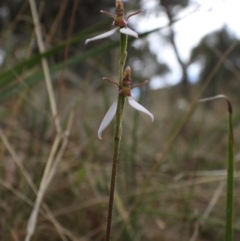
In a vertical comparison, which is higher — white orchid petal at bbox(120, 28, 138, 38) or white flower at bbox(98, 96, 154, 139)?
white orchid petal at bbox(120, 28, 138, 38)

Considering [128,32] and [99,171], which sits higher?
[128,32]

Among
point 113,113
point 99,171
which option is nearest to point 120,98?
point 113,113

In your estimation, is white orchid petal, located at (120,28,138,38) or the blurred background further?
the blurred background

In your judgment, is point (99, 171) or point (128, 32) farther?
point (99, 171)

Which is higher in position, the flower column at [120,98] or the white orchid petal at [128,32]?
the white orchid petal at [128,32]

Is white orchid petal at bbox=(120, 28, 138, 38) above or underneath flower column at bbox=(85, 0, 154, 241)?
above

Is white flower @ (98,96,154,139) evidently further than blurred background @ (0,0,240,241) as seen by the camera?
No

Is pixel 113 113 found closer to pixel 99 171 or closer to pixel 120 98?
pixel 120 98

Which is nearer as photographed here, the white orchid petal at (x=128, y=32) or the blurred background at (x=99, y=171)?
the white orchid petal at (x=128, y=32)

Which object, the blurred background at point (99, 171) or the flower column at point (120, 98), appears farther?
the blurred background at point (99, 171)

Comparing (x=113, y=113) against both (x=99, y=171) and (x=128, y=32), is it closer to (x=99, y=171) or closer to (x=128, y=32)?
(x=128, y=32)

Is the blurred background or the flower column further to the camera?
the blurred background

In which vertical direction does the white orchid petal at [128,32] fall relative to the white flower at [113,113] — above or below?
above
